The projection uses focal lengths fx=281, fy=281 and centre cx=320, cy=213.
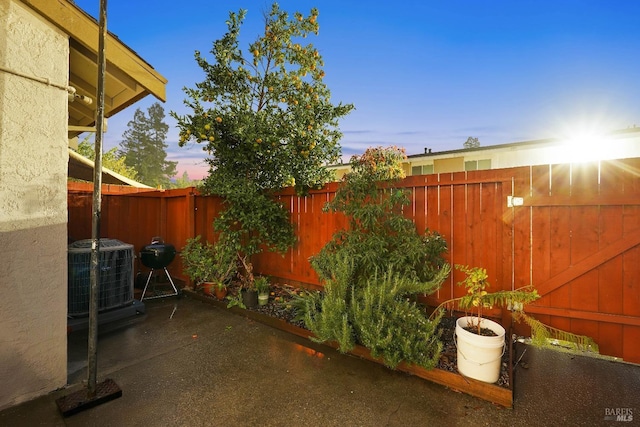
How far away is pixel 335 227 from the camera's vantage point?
4.48 meters

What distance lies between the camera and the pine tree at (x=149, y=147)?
35.4 m

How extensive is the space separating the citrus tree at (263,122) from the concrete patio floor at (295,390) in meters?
2.01

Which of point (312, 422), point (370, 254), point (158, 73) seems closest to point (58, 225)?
point (158, 73)

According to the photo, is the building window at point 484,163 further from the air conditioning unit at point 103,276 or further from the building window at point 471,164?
the air conditioning unit at point 103,276

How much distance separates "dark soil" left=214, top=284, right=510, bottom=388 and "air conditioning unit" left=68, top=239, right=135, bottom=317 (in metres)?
1.63

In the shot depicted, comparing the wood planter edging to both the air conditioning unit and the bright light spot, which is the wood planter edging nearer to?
the air conditioning unit

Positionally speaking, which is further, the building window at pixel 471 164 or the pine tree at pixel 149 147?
the pine tree at pixel 149 147

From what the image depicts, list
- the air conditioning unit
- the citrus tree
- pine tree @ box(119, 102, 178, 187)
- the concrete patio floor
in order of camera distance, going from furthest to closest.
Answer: pine tree @ box(119, 102, 178, 187), the citrus tree, the air conditioning unit, the concrete patio floor

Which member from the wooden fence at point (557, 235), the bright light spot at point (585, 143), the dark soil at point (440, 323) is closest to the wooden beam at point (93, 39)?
the dark soil at point (440, 323)

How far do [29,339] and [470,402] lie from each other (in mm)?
3484

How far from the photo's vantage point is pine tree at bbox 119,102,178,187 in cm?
3541

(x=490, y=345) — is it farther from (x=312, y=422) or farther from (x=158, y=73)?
(x=158, y=73)

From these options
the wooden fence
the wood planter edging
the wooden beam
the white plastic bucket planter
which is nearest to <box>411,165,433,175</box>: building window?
the wooden fence

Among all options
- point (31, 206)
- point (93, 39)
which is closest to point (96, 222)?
point (31, 206)
